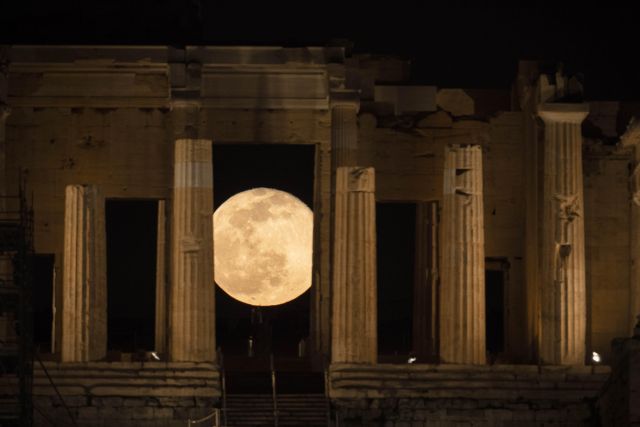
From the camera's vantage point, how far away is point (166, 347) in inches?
2307

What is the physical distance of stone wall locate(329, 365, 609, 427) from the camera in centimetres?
5366

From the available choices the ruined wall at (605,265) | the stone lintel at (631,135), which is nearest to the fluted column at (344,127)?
the ruined wall at (605,265)

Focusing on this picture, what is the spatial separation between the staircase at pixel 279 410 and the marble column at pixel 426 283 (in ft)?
20.3

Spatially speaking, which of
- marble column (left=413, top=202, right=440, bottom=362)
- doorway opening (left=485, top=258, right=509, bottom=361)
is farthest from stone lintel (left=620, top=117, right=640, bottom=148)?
doorway opening (left=485, top=258, right=509, bottom=361)

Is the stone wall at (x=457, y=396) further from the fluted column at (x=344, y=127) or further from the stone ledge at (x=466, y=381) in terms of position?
the fluted column at (x=344, y=127)

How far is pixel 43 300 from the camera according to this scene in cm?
8538

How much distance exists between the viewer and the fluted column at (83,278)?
5512 cm

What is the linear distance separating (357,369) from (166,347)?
6585 mm

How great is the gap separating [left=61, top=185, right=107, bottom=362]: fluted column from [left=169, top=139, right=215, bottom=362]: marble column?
1909 millimetres

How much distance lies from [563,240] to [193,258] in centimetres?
933

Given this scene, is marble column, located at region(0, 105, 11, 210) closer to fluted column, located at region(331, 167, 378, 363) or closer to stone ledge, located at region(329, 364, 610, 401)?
fluted column, located at region(331, 167, 378, 363)

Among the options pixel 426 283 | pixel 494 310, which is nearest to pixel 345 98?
pixel 426 283

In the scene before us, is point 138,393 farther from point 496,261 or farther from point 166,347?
point 496,261

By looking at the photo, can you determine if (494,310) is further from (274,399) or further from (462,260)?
(274,399)
